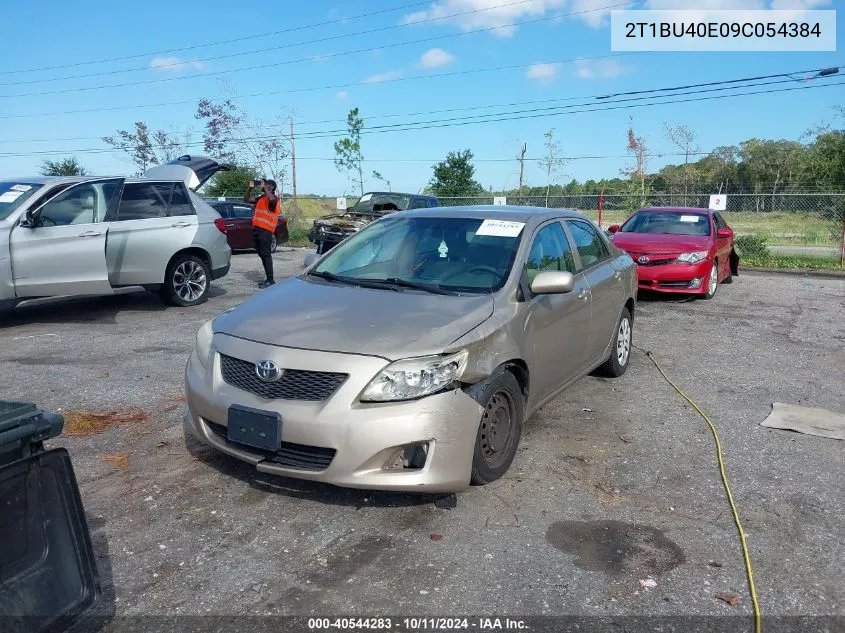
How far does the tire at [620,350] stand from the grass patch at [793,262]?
11.2m

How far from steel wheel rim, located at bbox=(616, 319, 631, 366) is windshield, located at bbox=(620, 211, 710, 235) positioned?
5574mm

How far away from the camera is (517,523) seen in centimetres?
356

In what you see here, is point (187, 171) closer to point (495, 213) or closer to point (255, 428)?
point (495, 213)

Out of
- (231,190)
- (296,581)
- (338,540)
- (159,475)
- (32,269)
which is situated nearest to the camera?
(296,581)

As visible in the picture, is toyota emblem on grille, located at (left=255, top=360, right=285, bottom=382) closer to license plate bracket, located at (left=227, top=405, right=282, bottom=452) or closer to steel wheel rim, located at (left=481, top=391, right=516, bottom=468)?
license plate bracket, located at (left=227, top=405, right=282, bottom=452)

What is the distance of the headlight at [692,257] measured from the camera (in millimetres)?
10594

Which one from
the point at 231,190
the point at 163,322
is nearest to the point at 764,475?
the point at 163,322

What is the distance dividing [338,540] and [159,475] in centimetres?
134

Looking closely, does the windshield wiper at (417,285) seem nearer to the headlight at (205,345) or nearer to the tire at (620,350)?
the headlight at (205,345)

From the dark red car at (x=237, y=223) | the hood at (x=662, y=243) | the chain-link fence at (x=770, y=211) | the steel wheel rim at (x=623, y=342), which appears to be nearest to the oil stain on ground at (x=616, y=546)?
the steel wheel rim at (x=623, y=342)

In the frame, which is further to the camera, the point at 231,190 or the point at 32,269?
the point at 231,190

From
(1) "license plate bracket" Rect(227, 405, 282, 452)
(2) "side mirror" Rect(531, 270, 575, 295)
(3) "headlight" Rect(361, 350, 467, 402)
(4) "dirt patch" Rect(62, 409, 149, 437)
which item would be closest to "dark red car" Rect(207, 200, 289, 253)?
(4) "dirt patch" Rect(62, 409, 149, 437)

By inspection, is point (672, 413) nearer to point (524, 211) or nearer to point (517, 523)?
point (524, 211)

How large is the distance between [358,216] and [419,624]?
1302 centimetres
